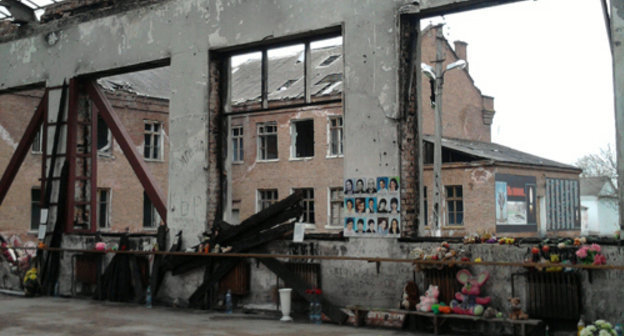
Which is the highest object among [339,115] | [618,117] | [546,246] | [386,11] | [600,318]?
[339,115]

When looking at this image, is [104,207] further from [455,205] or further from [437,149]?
[437,149]

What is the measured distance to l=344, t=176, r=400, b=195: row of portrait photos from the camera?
9312mm

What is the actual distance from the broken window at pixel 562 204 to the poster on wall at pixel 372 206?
79.4ft

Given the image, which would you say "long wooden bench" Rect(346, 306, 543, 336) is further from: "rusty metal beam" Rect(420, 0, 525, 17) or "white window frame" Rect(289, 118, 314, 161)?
"white window frame" Rect(289, 118, 314, 161)

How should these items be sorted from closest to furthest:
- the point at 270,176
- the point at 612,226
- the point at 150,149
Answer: the point at 150,149
the point at 270,176
the point at 612,226

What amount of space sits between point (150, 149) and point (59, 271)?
16.5 meters

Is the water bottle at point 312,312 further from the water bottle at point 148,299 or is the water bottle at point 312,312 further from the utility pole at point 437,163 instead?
the utility pole at point 437,163

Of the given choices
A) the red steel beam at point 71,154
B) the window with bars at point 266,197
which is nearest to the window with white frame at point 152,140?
the window with bars at point 266,197

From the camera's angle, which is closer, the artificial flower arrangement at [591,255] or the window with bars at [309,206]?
the artificial flower arrangement at [591,255]

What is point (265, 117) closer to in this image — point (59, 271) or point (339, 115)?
point (339, 115)

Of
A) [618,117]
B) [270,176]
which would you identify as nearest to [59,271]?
[618,117]

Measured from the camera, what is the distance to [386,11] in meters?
9.45

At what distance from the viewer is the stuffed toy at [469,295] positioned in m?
8.23

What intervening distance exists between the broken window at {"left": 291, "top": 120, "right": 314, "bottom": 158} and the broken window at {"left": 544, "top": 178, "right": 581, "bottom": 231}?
11629 millimetres
